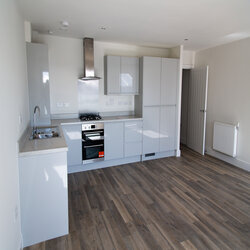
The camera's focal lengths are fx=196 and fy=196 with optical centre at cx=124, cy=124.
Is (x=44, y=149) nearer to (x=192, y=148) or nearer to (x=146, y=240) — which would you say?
(x=146, y=240)

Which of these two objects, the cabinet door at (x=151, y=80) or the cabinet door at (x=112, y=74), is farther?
the cabinet door at (x=151, y=80)

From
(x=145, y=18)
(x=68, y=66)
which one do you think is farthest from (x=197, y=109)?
(x=68, y=66)

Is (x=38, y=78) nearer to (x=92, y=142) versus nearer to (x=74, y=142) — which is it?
(x=74, y=142)

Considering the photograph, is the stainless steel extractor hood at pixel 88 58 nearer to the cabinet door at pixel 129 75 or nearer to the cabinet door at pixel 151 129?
the cabinet door at pixel 129 75

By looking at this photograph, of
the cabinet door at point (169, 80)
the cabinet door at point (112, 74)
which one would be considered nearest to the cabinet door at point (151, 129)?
the cabinet door at point (169, 80)

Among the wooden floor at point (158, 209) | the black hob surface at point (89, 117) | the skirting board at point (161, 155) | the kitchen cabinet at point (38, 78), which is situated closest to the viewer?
the wooden floor at point (158, 209)

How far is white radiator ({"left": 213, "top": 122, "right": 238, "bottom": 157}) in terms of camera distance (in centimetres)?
413

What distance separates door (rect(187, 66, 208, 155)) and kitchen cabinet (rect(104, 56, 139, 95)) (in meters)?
1.62

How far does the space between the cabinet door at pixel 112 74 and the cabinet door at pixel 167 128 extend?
3.86 feet

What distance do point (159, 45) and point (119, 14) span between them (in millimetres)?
2066

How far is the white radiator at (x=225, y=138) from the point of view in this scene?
4.13 metres

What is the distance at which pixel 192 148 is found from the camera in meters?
5.28

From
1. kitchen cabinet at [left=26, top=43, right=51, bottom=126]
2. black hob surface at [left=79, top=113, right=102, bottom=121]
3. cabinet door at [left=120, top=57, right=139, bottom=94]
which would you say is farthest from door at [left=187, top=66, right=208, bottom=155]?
kitchen cabinet at [left=26, top=43, right=51, bottom=126]

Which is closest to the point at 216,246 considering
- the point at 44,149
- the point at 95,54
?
the point at 44,149
